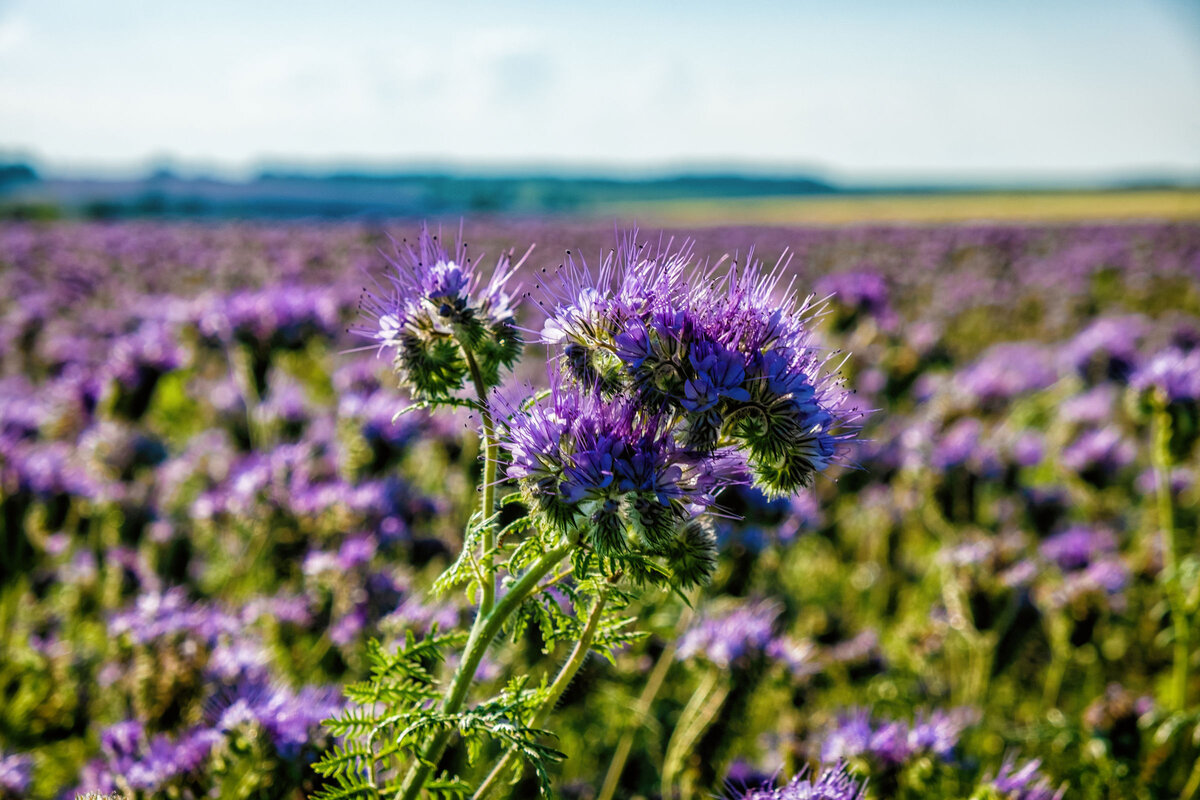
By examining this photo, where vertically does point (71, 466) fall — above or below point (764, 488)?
below

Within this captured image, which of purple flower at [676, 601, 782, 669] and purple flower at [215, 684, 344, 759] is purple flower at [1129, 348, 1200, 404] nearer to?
purple flower at [676, 601, 782, 669]

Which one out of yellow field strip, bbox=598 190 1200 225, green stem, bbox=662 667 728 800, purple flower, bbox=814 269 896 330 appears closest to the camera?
green stem, bbox=662 667 728 800

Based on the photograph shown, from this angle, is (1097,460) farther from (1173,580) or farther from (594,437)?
(594,437)

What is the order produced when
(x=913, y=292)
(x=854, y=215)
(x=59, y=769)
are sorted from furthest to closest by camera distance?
(x=854, y=215) → (x=913, y=292) → (x=59, y=769)

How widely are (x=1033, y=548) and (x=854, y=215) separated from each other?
6299 centimetres

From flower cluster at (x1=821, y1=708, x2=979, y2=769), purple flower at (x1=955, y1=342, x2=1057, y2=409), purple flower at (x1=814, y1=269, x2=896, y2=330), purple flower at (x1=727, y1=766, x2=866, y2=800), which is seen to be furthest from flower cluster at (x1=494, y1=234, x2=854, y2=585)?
purple flower at (x1=955, y1=342, x2=1057, y2=409)

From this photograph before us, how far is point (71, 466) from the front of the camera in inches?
185

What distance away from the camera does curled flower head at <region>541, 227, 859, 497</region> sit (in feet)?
5.65

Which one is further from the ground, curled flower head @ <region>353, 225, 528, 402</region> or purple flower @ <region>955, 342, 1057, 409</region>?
curled flower head @ <region>353, 225, 528, 402</region>

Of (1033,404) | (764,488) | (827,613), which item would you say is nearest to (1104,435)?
(1033,404)

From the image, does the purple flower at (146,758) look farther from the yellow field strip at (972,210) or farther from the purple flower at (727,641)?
the yellow field strip at (972,210)

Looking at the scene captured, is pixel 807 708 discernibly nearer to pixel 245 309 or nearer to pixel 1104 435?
pixel 1104 435

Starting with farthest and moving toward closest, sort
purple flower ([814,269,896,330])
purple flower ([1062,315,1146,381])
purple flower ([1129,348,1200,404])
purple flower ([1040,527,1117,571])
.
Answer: purple flower ([1062,315,1146,381]) < purple flower ([814,269,896,330]) < purple flower ([1040,527,1117,571]) < purple flower ([1129,348,1200,404])

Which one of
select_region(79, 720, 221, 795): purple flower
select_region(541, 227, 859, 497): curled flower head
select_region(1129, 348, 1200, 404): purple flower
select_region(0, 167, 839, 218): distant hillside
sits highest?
select_region(0, 167, 839, 218): distant hillside
